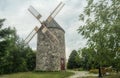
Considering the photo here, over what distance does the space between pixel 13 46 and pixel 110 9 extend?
3126cm

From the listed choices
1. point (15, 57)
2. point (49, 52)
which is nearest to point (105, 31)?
point (49, 52)

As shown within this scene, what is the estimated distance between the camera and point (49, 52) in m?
42.3

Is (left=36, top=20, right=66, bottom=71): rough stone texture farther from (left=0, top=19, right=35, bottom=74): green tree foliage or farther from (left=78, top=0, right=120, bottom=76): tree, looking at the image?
(left=78, top=0, right=120, bottom=76): tree

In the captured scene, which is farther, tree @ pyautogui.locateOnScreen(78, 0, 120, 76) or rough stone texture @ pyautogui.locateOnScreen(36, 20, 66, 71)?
rough stone texture @ pyautogui.locateOnScreen(36, 20, 66, 71)

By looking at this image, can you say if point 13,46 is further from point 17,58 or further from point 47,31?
point 47,31

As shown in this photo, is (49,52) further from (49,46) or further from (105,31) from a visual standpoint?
(105,31)

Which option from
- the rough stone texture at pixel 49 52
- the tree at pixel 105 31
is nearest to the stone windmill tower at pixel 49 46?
the rough stone texture at pixel 49 52

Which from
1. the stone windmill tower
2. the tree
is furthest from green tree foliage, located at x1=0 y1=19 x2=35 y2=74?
the tree

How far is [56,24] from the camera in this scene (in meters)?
44.3

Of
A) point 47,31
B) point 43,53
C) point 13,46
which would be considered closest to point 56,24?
point 47,31

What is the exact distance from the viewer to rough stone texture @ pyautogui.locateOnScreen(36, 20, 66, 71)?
4216 centimetres

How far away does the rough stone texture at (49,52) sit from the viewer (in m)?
42.2

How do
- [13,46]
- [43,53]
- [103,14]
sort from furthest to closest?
[13,46] < [43,53] < [103,14]

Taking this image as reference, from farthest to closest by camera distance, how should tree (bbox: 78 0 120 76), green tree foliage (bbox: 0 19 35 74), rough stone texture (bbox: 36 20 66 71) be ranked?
green tree foliage (bbox: 0 19 35 74), rough stone texture (bbox: 36 20 66 71), tree (bbox: 78 0 120 76)
